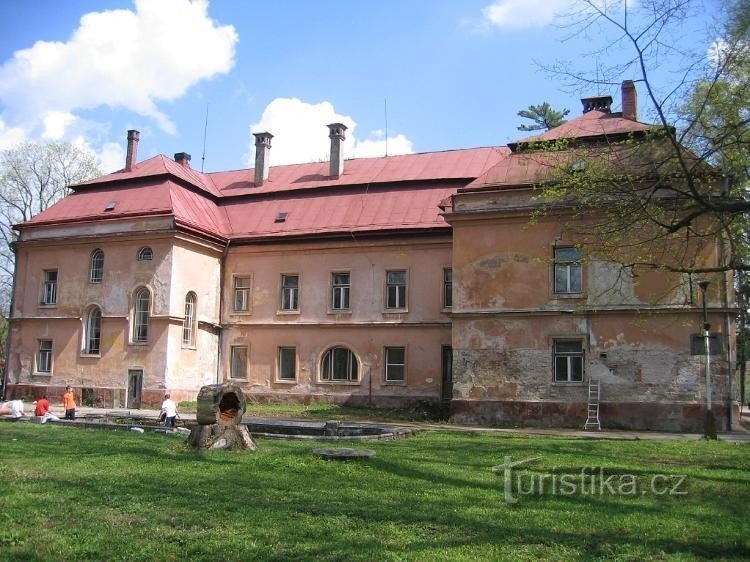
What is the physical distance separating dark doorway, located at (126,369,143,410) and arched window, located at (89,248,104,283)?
4266 mm

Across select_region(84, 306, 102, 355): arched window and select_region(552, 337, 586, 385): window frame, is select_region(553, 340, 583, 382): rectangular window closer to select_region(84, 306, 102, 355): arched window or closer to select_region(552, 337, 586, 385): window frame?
select_region(552, 337, 586, 385): window frame

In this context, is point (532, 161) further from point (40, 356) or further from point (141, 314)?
point (40, 356)

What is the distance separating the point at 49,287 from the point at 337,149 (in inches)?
539

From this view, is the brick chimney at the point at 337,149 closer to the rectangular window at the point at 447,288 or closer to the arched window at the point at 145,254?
the rectangular window at the point at 447,288

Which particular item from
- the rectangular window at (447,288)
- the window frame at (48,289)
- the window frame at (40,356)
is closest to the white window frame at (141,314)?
the window frame at (40,356)

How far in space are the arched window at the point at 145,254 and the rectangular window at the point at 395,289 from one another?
9.25 metres

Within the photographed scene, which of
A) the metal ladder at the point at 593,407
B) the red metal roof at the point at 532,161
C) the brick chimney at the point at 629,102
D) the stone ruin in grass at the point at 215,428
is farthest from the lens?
the brick chimney at the point at 629,102

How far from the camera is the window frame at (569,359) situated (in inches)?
846

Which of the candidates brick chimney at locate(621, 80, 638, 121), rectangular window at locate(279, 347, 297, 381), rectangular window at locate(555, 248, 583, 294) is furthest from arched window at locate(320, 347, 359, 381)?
brick chimney at locate(621, 80, 638, 121)

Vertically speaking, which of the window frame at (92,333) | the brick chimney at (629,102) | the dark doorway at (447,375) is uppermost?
the brick chimney at (629,102)

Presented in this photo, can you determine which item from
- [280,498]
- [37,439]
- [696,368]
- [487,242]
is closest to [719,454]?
[696,368]

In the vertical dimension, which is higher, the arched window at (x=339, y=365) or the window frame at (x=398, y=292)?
the window frame at (x=398, y=292)

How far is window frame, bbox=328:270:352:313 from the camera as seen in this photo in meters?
28.2

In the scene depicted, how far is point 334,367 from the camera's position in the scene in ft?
91.9
